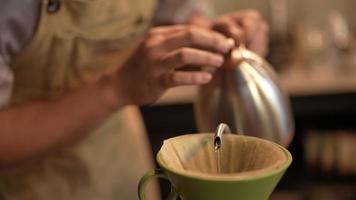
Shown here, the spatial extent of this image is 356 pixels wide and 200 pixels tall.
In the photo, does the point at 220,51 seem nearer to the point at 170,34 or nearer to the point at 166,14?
the point at 170,34

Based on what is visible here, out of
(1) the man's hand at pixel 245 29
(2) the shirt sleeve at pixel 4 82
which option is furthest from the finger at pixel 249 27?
(2) the shirt sleeve at pixel 4 82

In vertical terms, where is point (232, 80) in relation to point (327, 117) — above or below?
above

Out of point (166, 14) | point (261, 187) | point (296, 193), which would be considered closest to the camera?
point (261, 187)

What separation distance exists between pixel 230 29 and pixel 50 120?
264 mm

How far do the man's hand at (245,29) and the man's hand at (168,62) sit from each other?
0.06 m

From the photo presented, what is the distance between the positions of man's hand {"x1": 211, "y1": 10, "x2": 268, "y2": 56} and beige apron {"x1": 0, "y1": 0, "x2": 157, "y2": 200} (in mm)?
156

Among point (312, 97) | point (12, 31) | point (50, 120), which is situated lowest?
point (312, 97)

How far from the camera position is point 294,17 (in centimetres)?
201

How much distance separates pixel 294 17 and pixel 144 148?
1.16 meters

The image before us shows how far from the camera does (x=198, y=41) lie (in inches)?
25.6

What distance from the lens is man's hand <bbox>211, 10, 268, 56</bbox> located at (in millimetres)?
735

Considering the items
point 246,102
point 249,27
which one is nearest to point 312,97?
point 249,27

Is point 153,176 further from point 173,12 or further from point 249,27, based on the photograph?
point 173,12

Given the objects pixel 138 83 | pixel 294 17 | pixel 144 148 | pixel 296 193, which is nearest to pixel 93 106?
pixel 138 83
